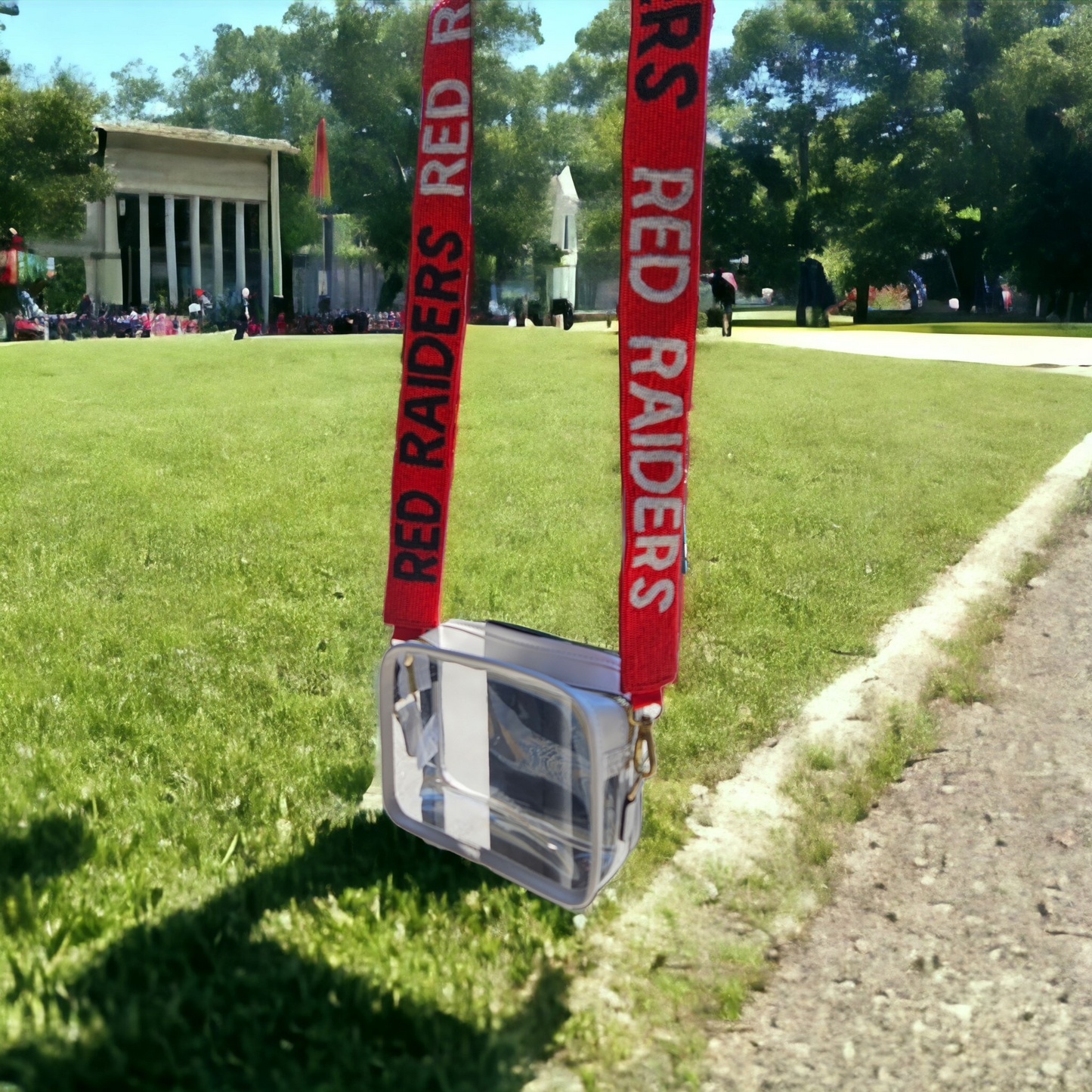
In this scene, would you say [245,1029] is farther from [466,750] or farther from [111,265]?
[111,265]

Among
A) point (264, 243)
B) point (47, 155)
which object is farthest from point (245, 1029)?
point (264, 243)

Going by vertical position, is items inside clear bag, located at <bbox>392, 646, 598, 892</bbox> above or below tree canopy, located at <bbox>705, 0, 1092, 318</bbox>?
below

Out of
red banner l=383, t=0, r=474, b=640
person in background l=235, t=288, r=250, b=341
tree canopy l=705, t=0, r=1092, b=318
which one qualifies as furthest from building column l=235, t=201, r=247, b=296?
red banner l=383, t=0, r=474, b=640

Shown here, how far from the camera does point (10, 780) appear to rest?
364 cm

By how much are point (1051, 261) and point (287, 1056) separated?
44972mm

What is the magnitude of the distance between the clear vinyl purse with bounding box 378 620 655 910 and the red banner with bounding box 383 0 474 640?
17 cm

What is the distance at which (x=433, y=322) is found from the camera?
277 cm

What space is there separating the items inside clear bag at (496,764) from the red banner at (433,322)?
7.7 inches

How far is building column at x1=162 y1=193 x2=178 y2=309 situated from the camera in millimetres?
44281

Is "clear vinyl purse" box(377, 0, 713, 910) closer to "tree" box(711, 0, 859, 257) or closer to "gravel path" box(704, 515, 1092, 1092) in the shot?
"gravel path" box(704, 515, 1092, 1092)

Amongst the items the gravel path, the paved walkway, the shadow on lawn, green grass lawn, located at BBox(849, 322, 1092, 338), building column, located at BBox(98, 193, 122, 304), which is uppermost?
building column, located at BBox(98, 193, 122, 304)

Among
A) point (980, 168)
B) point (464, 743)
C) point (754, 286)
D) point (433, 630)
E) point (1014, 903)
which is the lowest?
point (1014, 903)

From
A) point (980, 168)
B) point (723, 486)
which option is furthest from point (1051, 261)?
point (723, 486)

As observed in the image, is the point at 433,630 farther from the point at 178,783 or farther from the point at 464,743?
the point at 178,783
